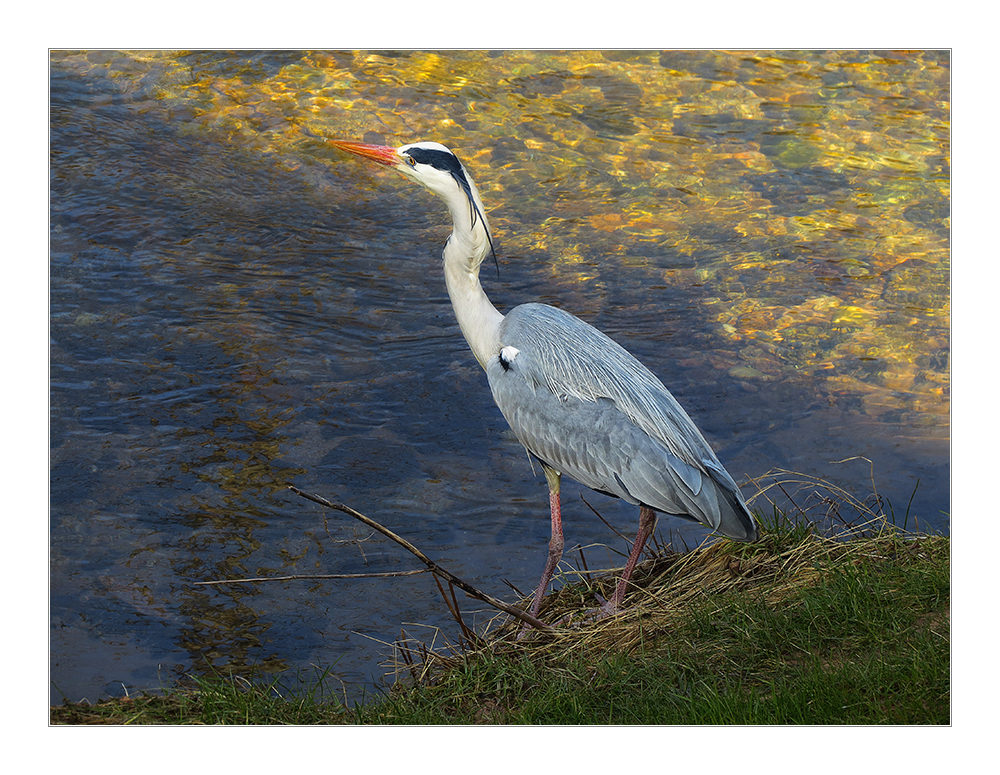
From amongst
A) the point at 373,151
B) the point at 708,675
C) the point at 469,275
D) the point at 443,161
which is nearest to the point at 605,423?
the point at 469,275

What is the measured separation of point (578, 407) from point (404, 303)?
4.61 ft

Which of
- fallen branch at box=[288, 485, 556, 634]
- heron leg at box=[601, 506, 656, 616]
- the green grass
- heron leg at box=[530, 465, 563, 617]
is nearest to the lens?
fallen branch at box=[288, 485, 556, 634]

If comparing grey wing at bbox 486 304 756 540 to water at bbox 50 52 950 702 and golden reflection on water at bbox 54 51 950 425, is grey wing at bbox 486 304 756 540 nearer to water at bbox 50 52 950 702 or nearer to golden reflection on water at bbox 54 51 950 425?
water at bbox 50 52 950 702

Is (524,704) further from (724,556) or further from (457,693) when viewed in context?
(724,556)

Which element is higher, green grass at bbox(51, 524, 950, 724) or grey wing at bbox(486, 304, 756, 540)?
grey wing at bbox(486, 304, 756, 540)

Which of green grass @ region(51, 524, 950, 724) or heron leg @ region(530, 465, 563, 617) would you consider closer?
green grass @ region(51, 524, 950, 724)

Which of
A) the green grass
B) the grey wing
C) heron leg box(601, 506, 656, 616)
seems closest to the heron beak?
the grey wing

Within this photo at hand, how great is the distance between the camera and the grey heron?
321 cm

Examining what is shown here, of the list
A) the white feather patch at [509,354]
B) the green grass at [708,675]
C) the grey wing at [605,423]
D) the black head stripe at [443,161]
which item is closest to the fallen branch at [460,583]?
the green grass at [708,675]

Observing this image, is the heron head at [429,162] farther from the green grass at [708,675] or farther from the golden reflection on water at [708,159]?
the green grass at [708,675]

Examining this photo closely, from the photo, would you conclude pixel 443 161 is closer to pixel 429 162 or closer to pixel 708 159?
pixel 429 162

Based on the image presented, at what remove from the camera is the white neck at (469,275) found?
132 inches

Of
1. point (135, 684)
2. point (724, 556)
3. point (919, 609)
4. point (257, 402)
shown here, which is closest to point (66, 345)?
point (257, 402)

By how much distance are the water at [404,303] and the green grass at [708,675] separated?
0.81 feet
